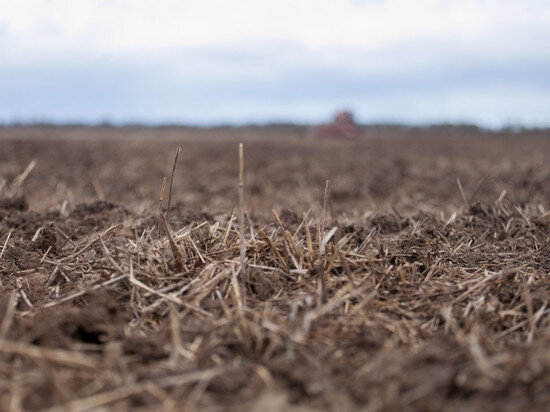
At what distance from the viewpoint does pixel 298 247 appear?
9.70 ft

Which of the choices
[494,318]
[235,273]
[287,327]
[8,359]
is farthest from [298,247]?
[8,359]

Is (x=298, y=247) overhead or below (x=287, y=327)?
overhead

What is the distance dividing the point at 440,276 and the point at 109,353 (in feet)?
6.10

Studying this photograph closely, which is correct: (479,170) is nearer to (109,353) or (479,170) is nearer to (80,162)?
(80,162)

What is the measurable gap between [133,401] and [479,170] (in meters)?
11.9

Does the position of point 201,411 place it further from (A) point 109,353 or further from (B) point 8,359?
(B) point 8,359

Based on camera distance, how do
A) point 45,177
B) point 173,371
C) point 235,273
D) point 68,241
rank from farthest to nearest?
point 45,177 → point 68,241 → point 235,273 → point 173,371

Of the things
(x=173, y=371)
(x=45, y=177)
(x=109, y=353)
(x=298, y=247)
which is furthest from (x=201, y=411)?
(x=45, y=177)

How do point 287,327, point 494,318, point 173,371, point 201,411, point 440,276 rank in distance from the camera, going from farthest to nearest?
point 440,276 < point 494,318 < point 287,327 < point 173,371 < point 201,411

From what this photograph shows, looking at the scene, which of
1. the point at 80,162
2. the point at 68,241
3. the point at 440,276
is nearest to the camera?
the point at 440,276

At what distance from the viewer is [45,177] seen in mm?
11609

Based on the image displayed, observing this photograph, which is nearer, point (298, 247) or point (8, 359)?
point (8, 359)

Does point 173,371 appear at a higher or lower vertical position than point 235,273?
lower

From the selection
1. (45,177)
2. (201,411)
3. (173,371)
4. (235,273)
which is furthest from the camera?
(45,177)
